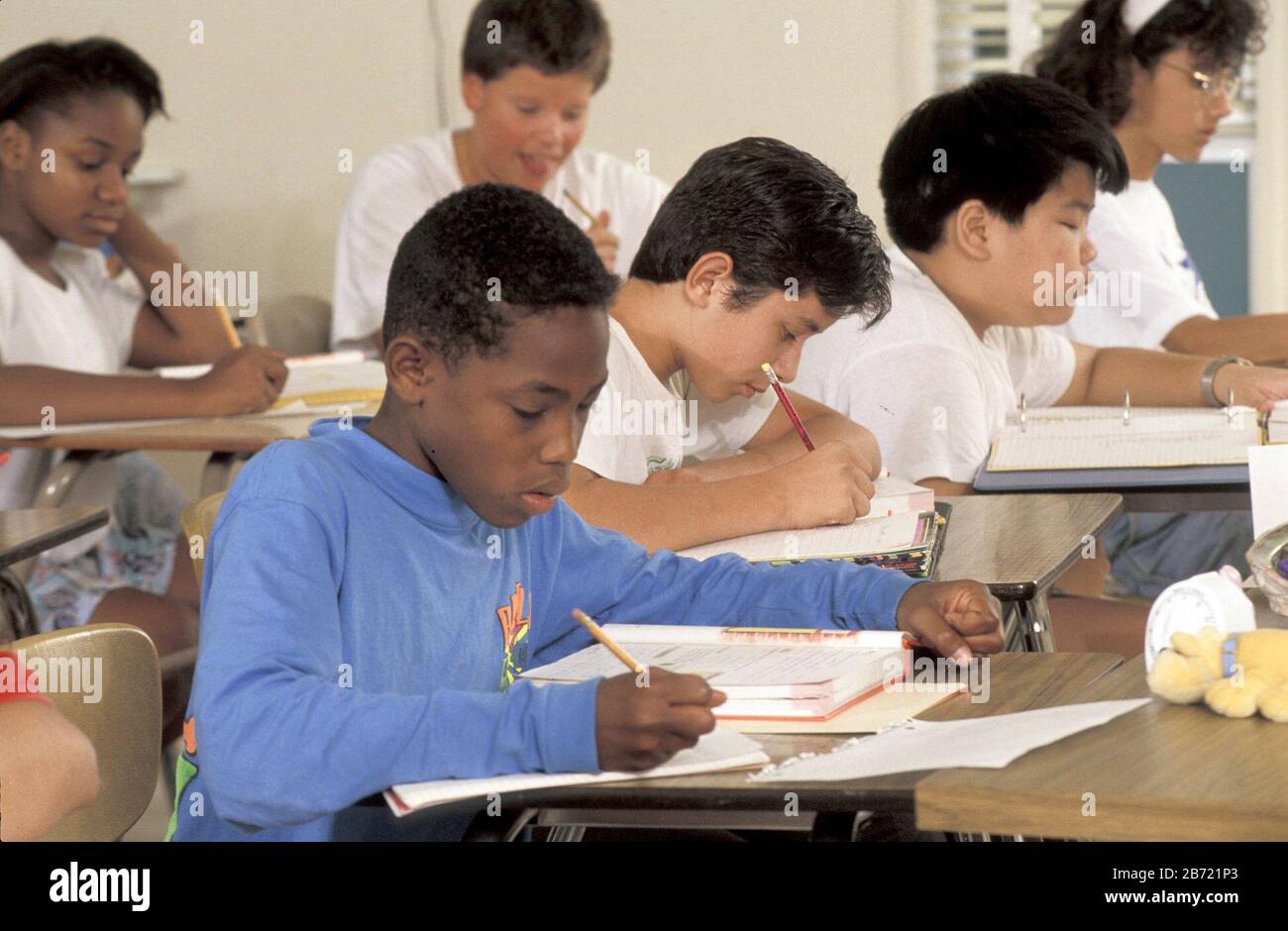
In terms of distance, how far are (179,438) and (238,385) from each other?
0.70 feet

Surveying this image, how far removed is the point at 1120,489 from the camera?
195 cm

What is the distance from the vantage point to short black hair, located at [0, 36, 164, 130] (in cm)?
283

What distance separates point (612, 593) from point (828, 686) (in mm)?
333

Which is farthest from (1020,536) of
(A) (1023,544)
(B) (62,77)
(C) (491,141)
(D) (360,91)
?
(D) (360,91)

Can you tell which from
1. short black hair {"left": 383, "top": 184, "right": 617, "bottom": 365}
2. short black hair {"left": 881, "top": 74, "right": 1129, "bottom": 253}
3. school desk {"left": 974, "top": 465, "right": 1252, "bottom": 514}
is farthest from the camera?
short black hair {"left": 881, "top": 74, "right": 1129, "bottom": 253}

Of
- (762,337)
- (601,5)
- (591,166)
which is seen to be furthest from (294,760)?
(601,5)

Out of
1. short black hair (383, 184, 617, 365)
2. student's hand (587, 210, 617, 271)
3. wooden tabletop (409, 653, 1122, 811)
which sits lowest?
wooden tabletop (409, 653, 1122, 811)

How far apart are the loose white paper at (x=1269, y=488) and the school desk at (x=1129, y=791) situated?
1.40ft

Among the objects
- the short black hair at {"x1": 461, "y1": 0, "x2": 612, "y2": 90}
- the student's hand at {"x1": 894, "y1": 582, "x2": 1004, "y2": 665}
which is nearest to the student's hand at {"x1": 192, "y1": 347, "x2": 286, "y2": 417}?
the short black hair at {"x1": 461, "y1": 0, "x2": 612, "y2": 90}

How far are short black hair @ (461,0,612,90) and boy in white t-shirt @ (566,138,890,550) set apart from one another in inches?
65.5

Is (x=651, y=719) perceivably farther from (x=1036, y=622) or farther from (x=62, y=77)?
(x=62, y=77)

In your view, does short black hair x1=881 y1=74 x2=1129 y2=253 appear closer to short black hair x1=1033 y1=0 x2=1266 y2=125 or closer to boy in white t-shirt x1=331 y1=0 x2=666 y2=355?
short black hair x1=1033 y1=0 x2=1266 y2=125

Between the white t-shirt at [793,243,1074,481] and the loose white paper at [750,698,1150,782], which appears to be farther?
the white t-shirt at [793,243,1074,481]
